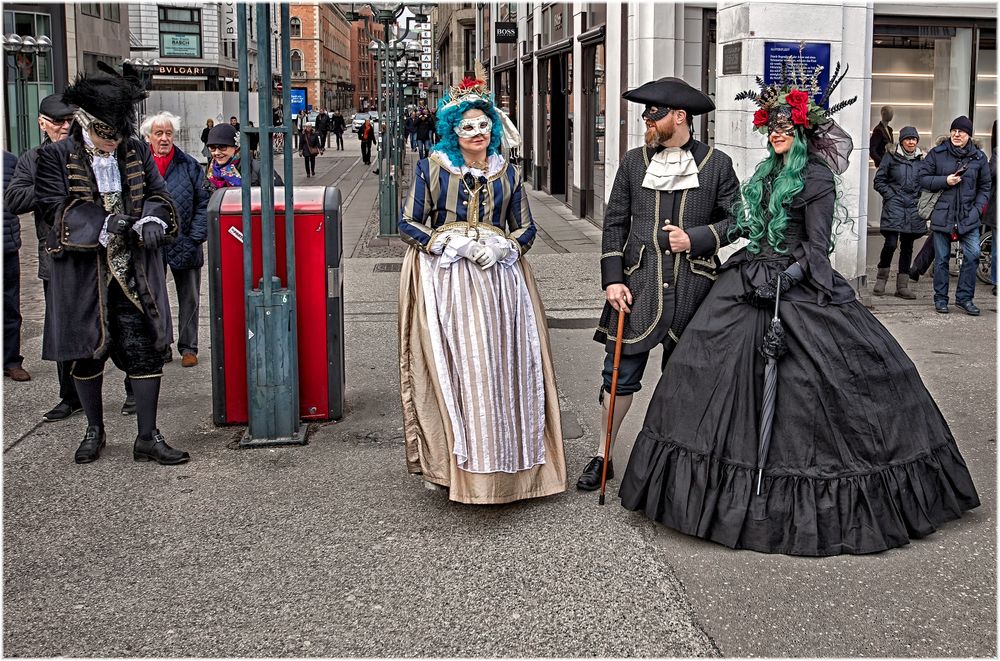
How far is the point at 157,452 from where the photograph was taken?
18.3 feet

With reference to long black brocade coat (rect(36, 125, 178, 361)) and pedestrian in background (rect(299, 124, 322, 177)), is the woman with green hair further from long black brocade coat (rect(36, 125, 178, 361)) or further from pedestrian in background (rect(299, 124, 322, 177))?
pedestrian in background (rect(299, 124, 322, 177))

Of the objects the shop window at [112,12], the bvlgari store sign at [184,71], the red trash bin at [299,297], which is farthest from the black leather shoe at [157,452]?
the bvlgari store sign at [184,71]

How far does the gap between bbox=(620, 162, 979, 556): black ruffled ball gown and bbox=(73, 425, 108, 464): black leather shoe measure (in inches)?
112

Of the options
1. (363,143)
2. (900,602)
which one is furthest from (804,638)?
(363,143)

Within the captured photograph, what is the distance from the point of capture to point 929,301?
10062mm

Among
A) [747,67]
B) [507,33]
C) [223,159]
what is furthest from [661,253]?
[507,33]

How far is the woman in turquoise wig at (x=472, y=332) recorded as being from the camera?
4746 mm

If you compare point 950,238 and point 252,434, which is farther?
point 950,238

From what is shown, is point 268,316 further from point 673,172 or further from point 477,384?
point 673,172

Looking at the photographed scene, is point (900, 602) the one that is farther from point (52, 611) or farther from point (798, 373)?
point (52, 611)

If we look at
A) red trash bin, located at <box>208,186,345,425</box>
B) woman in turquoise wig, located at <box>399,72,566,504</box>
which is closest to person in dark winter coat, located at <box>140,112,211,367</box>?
red trash bin, located at <box>208,186,345,425</box>

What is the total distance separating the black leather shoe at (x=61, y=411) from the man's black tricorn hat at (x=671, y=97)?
3836 mm

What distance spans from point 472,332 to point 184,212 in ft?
10.9

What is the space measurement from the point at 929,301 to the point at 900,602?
6786 mm
